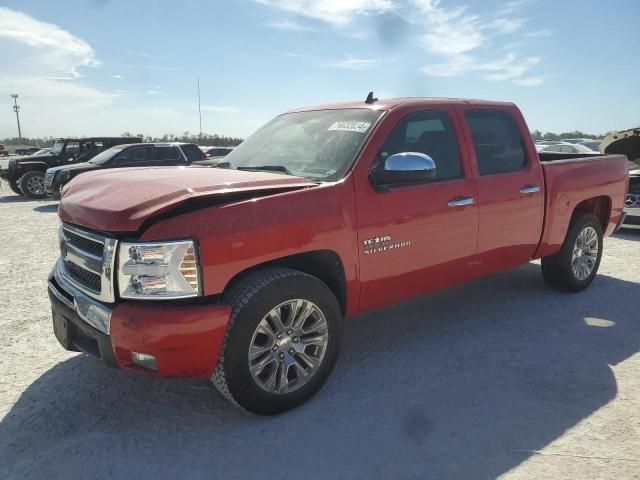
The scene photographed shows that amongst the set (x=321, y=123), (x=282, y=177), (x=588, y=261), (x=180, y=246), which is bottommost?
(x=588, y=261)

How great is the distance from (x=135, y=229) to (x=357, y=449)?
1.62m

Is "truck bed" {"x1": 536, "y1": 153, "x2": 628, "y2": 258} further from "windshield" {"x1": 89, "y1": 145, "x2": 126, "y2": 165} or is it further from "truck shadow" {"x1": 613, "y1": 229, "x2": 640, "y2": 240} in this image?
"windshield" {"x1": 89, "y1": 145, "x2": 126, "y2": 165}

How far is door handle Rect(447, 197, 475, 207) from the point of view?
3.81 meters

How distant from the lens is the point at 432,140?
3.95 meters

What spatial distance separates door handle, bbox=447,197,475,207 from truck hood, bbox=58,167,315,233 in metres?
1.19

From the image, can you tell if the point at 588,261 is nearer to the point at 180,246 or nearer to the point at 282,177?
the point at 282,177

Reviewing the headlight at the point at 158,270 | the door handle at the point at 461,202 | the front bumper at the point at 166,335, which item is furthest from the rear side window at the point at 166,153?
the headlight at the point at 158,270

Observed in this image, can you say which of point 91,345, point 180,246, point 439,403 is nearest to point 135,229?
point 180,246

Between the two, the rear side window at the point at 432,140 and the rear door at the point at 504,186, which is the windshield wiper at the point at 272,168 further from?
the rear door at the point at 504,186

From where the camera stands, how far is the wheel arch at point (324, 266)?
3.18m

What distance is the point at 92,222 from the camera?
9.19 feet

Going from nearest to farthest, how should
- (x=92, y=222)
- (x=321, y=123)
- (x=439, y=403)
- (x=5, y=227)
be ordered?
(x=92, y=222) → (x=439, y=403) → (x=321, y=123) → (x=5, y=227)

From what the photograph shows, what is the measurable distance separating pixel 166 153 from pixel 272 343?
466 inches

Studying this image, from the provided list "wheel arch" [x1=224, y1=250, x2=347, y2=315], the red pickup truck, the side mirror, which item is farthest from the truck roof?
"wheel arch" [x1=224, y1=250, x2=347, y2=315]
